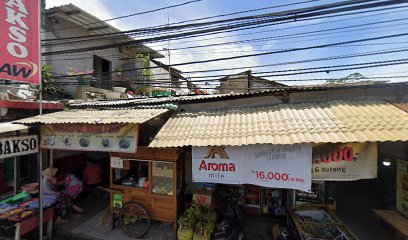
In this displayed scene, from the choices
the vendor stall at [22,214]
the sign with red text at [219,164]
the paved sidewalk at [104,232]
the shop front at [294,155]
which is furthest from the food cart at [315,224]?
the vendor stall at [22,214]

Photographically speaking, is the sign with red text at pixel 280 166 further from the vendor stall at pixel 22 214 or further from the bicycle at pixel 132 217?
the vendor stall at pixel 22 214

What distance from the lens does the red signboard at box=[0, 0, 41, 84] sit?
5.07 m

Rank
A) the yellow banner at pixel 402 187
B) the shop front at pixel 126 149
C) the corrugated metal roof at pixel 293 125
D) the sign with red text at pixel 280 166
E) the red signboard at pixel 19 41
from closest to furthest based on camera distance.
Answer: the corrugated metal roof at pixel 293 125 < the sign with red text at pixel 280 166 < the red signboard at pixel 19 41 < the shop front at pixel 126 149 < the yellow banner at pixel 402 187

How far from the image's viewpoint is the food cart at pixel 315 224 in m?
4.90

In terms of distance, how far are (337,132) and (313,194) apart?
12.6ft

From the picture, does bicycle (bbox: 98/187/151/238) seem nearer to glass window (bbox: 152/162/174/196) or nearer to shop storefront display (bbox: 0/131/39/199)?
A: glass window (bbox: 152/162/174/196)

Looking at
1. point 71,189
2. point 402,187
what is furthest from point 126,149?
point 402,187

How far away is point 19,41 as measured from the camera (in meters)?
5.40

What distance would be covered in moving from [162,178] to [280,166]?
3433 millimetres

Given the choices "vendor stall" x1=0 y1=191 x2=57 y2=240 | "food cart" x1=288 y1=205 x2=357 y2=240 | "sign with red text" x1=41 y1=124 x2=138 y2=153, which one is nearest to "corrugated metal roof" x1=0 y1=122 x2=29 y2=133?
"sign with red text" x1=41 y1=124 x2=138 y2=153

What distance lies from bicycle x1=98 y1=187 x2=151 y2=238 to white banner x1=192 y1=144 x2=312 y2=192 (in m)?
2.34

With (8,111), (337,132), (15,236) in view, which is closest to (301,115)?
(337,132)

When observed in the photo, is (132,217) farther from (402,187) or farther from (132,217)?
(402,187)

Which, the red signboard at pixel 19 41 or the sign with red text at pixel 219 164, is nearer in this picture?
the sign with red text at pixel 219 164
